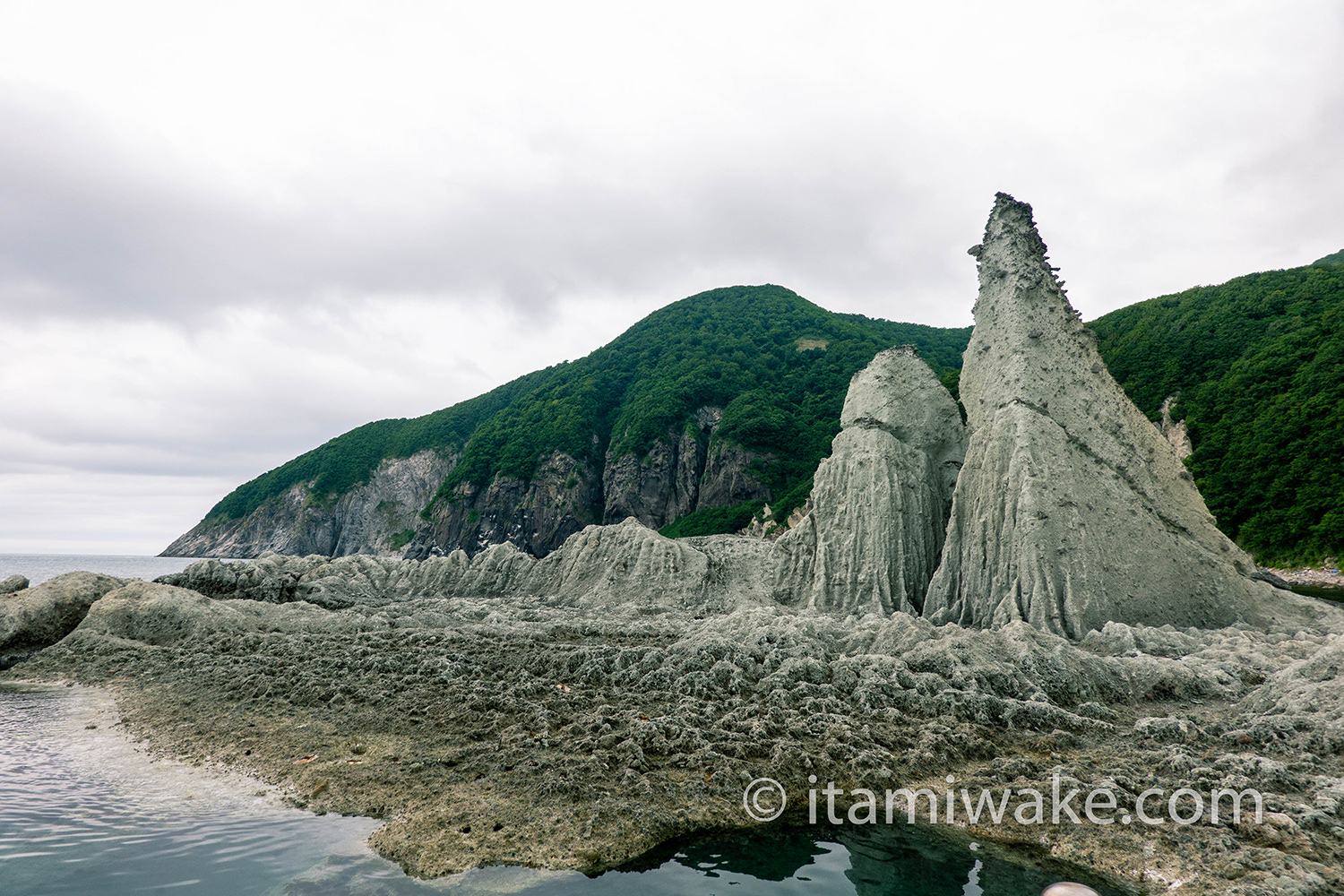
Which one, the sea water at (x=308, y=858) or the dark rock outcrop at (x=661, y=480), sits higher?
the dark rock outcrop at (x=661, y=480)

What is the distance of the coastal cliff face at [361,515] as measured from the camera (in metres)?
96.5

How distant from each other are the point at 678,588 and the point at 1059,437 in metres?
12.8

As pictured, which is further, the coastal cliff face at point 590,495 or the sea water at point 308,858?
the coastal cliff face at point 590,495

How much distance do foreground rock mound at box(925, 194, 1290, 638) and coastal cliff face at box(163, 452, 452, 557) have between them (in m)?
90.8

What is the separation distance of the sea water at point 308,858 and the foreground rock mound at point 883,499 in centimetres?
1312

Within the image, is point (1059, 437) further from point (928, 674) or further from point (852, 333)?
point (852, 333)

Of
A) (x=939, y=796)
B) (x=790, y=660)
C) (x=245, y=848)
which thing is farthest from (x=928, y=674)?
(x=245, y=848)

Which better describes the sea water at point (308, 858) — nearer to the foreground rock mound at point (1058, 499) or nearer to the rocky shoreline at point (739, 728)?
the rocky shoreline at point (739, 728)

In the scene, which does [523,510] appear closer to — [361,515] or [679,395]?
[679,395]

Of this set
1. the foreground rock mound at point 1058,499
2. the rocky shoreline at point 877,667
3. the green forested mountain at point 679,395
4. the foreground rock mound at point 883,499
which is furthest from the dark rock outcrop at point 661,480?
the foreground rock mound at point 1058,499

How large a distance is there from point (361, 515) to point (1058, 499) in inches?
4033

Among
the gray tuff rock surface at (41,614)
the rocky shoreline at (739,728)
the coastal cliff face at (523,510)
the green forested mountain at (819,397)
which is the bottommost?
the rocky shoreline at (739,728)

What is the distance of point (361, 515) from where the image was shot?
321 ft

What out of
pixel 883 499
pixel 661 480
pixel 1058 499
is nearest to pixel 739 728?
pixel 1058 499
